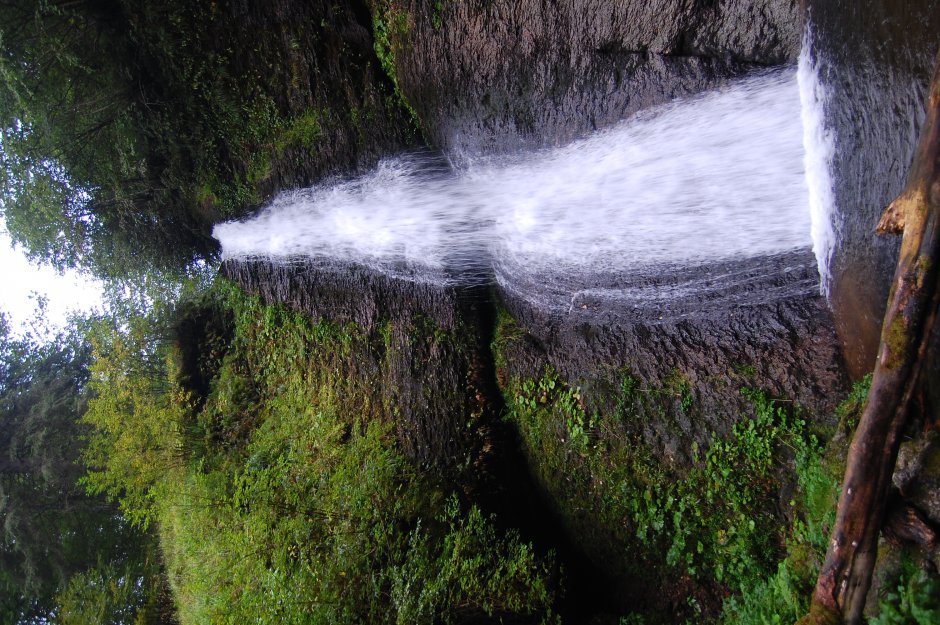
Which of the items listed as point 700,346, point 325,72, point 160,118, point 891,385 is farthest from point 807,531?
point 160,118

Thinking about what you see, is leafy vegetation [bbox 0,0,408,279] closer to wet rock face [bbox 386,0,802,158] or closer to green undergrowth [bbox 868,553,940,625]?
wet rock face [bbox 386,0,802,158]

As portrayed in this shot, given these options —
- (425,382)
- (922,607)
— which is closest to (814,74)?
(922,607)

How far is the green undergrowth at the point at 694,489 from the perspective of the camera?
3773 millimetres

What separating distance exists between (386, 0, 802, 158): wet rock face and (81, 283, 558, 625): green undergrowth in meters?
2.66

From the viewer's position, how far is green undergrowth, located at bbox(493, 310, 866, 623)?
377 centimetres

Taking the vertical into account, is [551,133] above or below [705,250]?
above

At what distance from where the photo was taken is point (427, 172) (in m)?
6.36

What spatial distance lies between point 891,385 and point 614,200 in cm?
276

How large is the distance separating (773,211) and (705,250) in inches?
22.0

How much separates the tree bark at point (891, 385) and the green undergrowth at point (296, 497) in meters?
2.83

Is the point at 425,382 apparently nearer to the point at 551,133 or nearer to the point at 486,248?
the point at 486,248

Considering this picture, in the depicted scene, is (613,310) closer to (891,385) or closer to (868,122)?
(868,122)

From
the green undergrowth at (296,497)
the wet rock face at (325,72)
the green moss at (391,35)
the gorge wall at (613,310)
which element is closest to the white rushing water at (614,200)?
the gorge wall at (613,310)

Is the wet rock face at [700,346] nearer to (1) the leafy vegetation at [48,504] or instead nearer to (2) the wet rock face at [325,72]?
(2) the wet rock face at [325,72]
